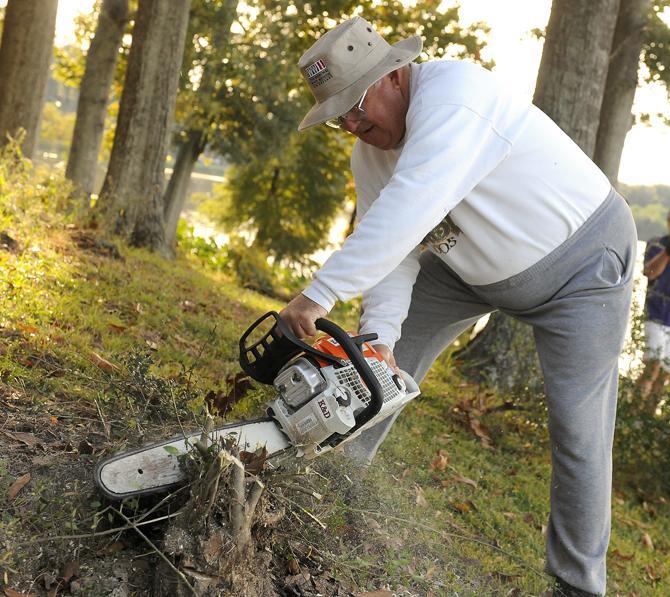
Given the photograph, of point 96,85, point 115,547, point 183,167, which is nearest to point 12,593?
point 115,547

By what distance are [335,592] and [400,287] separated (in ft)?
4.30

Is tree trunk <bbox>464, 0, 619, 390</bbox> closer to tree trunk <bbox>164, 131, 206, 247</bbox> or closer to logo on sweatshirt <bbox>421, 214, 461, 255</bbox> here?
logo on sweatshirt <bbox>421, 214, 461, 255</bbox>

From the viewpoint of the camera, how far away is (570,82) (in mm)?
6031

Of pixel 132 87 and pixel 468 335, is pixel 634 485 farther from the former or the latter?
pixel 132 87

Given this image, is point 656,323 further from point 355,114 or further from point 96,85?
point 96,85

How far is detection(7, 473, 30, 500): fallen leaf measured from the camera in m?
2.35

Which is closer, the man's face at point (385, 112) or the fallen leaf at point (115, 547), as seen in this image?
the fallen leaf at point (115, 547)

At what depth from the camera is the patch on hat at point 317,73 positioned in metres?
2.66

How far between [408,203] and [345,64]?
1.82ft

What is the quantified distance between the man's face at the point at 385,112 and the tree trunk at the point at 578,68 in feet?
11.9

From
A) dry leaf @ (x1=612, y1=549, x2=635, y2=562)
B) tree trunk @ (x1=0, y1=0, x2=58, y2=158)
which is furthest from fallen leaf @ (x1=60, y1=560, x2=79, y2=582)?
tree trunk @ (x1=0, y1=0, x2=58, y2=158)

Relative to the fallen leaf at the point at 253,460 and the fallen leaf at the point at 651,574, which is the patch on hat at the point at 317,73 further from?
the fallen leaf at the point at 651,574

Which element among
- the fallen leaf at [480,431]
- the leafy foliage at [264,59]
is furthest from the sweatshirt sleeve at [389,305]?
the leafy foliage at [264,59]

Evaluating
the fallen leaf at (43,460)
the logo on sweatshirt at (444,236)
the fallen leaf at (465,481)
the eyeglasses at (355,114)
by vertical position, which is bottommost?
the fallen leaf at (465,481)
